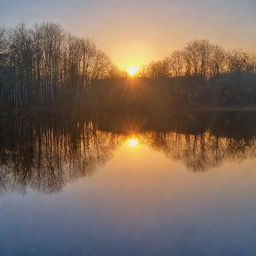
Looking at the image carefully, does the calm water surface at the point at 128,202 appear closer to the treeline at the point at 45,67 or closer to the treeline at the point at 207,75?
the treeline at the point at 45,67

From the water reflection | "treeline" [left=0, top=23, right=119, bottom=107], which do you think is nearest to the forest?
"treeline" [left=0, top=23, right=119, bottom=107]

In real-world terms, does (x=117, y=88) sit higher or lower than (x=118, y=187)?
higher

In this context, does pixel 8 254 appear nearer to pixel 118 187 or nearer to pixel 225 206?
pixel 118 187

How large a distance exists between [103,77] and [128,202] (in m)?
51.0

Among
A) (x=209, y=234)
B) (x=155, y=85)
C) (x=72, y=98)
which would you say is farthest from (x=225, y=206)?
(x=155, y=85)

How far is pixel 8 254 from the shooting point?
16.5 ft

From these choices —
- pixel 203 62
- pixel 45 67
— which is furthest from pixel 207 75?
pixel 45 67

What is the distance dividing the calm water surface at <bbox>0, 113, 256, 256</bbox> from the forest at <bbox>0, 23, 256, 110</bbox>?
26.5m

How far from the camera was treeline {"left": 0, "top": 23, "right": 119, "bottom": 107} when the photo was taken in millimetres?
36625

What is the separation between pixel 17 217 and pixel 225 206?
5.20 metres

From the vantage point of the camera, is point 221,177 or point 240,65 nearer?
point 221,177

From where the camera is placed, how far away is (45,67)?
146ft

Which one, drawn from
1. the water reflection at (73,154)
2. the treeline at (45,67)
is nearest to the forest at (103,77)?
the treeline at (45,67)

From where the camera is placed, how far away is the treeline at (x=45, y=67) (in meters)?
36.6
